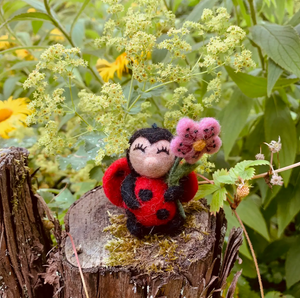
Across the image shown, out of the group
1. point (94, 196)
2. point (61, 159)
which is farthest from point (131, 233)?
point (61, 159)

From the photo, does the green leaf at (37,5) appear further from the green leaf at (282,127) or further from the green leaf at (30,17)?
the green leaf at (282,127)

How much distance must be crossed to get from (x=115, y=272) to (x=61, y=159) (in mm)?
396

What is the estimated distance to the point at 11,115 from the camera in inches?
42.1

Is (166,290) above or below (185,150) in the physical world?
below

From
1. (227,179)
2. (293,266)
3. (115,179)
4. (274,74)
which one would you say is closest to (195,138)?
(227,179)

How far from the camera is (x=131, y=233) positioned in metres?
0.62

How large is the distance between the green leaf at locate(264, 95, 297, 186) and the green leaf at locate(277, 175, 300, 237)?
12cm

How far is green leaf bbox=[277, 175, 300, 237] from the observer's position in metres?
0.94

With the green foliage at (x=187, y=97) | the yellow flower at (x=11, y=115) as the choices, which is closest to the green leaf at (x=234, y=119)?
the green foliage at (x=187, y=97)

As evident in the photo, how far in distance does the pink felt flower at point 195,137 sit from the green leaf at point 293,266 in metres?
0.68

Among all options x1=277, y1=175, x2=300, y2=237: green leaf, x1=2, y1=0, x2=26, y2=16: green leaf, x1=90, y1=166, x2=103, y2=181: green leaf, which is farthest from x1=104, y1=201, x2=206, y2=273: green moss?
x1=2, y1=0, x2=26, y2=16: green leaf

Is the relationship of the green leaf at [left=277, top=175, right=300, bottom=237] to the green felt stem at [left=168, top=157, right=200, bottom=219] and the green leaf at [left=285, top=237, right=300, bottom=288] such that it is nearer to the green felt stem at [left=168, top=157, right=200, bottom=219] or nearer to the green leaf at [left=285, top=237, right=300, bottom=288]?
the green leaf at [left=285, top=237, right=300, bottom=288]

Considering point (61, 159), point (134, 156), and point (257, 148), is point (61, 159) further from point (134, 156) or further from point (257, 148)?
point (257, 148)

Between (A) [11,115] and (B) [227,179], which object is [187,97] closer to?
(B) [227,179]
